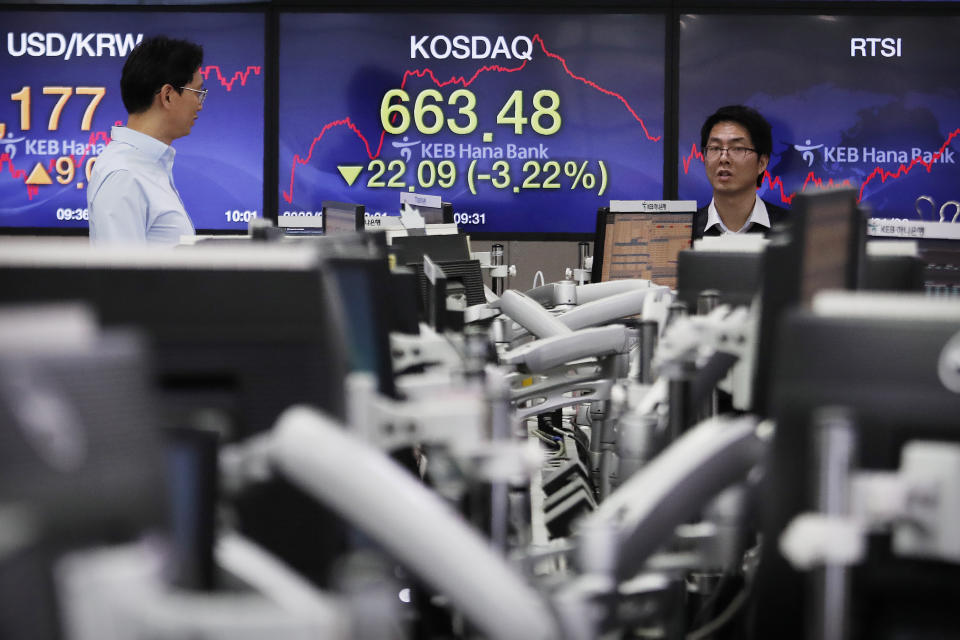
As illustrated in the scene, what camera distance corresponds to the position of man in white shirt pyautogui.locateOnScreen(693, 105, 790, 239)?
177 inches

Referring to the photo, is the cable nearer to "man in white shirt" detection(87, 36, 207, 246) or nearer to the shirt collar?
"man in white shirt" detection(87, 36, 207, 246)

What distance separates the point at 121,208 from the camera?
3180 mm

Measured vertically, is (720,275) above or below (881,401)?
above

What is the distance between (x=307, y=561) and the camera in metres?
1.05

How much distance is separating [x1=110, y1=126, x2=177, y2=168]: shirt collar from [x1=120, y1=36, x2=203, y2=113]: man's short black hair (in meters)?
0.10

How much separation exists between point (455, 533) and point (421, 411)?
331 millimetres

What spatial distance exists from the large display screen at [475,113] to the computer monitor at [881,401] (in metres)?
5.12

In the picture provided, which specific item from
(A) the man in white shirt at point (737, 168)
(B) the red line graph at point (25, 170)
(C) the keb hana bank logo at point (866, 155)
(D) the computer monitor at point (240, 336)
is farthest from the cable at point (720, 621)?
(B) the red line graph at point (25, 170)

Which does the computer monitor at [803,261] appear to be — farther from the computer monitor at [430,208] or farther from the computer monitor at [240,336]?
the computer monitor at [430,208]

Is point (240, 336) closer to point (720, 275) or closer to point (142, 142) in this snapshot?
point (720, 275)

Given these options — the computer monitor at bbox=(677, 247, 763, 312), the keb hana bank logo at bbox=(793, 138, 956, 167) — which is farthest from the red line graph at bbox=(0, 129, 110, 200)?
the computer monitor at bbox=(677, 247, 763, 312)

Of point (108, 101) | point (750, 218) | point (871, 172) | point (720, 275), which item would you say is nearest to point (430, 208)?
point (750, 218)

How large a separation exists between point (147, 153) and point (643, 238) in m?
2.08

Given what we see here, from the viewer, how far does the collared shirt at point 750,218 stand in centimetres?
460
